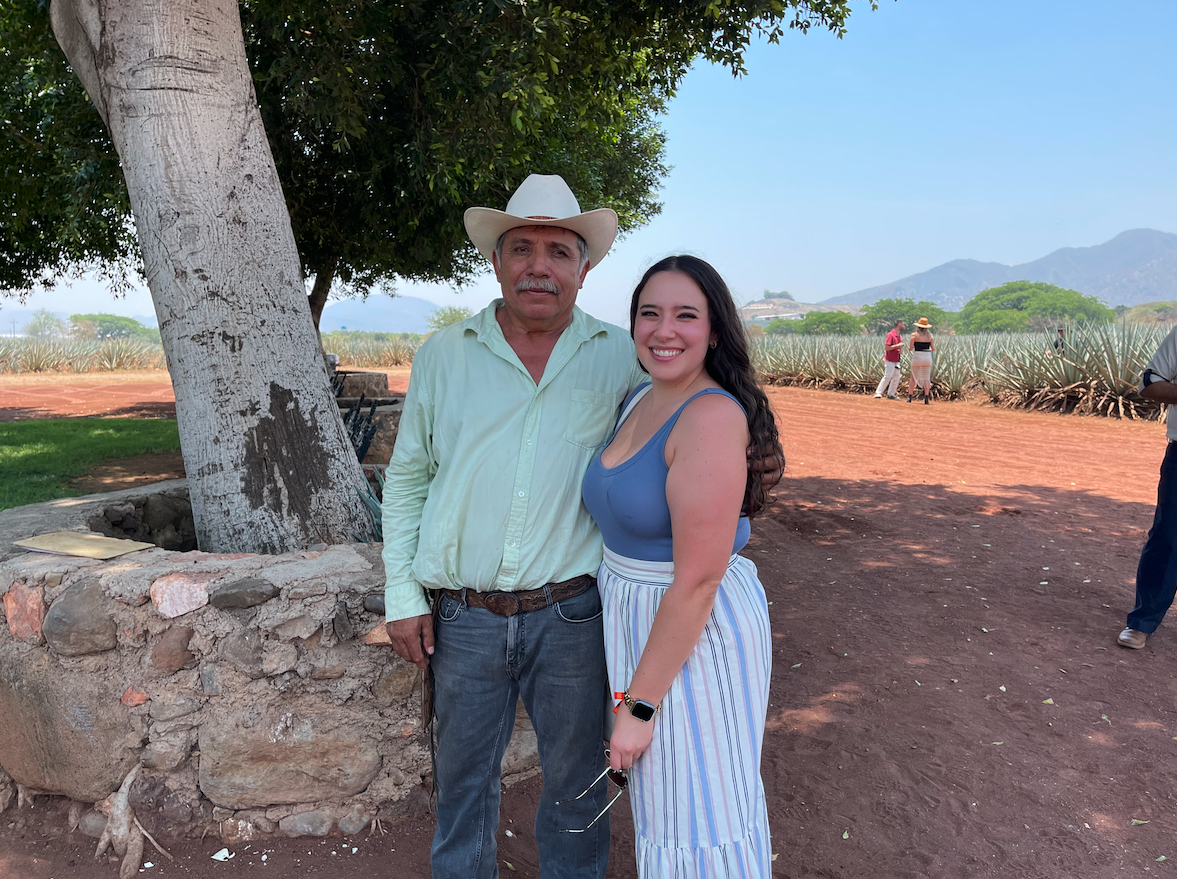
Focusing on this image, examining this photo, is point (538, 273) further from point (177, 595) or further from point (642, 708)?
Answer: point (177, 595)

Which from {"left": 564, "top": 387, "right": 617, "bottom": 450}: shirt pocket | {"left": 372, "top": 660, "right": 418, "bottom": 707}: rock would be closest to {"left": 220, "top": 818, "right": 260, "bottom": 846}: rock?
{"left": 372, "top": 660, "right": 418, "bottom": 707}: rock

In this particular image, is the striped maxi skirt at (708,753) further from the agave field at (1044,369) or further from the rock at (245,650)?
the agave field at (1044,369)

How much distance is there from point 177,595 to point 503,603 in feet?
4.35

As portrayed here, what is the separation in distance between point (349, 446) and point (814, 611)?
280 centimetres

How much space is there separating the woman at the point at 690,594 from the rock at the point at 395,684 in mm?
1140

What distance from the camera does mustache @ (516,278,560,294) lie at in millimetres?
1961

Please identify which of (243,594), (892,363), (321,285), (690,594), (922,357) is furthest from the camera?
(892,363)

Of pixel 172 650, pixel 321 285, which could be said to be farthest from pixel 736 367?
pixel 321 285

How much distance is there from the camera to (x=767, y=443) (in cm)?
170

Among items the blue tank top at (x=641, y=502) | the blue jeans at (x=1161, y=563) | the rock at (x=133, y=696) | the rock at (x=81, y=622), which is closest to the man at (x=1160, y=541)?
the blue jeans at (x=1161, y=563)

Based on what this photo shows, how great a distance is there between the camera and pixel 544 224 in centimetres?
197

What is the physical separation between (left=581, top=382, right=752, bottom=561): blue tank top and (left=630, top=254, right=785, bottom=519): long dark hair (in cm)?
8

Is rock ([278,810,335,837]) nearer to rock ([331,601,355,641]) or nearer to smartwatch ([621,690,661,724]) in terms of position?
rock ([331,601,355,641])

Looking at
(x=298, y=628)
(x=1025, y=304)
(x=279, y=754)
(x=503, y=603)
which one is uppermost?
(x=1025, y=304)
